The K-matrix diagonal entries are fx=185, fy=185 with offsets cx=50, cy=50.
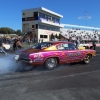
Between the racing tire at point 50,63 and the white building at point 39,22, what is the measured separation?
4055cm

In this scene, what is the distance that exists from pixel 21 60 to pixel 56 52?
5.90ft

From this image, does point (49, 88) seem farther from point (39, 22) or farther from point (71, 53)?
point (39, 22)

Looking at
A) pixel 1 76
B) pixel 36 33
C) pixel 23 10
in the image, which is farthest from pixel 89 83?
pixel 23 10

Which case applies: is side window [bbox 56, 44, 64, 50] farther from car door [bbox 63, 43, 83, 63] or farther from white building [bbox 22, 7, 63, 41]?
white building [bbox 22, 7, 63, 41]

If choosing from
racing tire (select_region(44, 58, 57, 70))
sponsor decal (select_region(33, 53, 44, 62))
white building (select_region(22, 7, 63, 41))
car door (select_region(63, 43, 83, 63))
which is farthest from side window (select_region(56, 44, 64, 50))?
white building (select_region(22, 7, 63, 41))

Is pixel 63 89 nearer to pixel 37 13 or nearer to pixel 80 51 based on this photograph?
pixel 80 51

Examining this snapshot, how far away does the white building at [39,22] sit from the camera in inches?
1944

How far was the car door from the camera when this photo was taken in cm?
996

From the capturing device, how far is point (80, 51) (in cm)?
1062

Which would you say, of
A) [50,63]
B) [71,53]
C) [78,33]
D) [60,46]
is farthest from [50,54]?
[78,33]

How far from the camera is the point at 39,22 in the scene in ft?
162

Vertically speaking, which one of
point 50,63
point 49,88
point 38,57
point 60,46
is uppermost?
point 60,46

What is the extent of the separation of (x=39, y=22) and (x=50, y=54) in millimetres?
41162

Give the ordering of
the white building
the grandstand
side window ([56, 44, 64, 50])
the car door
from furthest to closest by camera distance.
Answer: the grandstand → the white building → the car door → side window ([56, 44, 64, 50])
